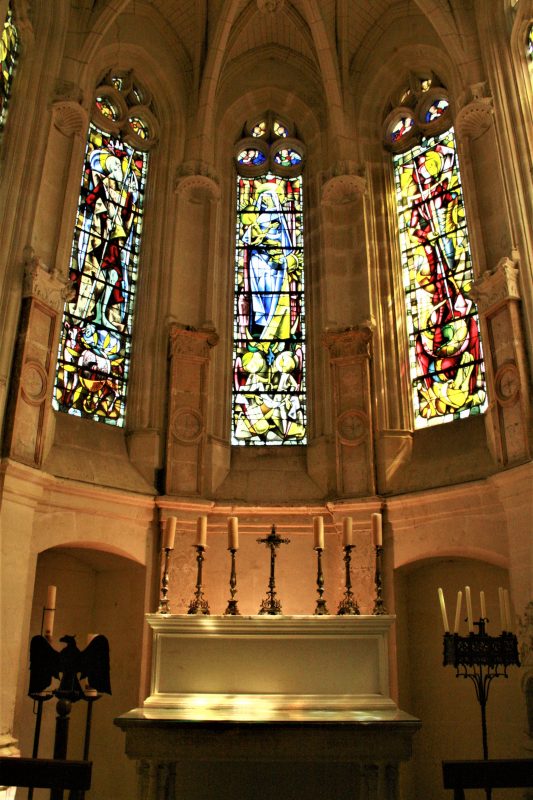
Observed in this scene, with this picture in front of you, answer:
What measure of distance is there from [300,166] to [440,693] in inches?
331

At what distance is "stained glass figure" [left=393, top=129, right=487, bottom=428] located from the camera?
383 inches

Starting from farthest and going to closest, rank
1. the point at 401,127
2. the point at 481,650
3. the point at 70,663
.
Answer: the point at 401,127 → the point at 481,650 → the point at 70,663

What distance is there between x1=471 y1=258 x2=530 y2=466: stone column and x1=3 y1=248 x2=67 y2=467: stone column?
5086 mm

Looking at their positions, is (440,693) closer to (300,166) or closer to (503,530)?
(503,530)

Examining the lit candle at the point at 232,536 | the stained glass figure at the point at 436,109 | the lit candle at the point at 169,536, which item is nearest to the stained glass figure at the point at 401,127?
the stained glass figure at the point at 436,109

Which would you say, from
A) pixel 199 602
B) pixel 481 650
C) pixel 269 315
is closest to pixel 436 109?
pixel 269 315

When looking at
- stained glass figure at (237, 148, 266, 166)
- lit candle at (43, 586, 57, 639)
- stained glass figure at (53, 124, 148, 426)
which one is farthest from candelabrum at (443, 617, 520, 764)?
stained glass figure at (237, 148, 266, 166)

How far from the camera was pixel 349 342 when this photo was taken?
10.1m

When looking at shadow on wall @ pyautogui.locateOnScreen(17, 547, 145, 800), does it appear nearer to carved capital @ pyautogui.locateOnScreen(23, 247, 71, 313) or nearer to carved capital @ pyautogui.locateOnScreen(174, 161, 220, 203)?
carved capital @ pyautogui.locateOnScreen(23, 247, 71, 313)

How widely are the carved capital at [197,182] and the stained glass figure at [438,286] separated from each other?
9.46ft

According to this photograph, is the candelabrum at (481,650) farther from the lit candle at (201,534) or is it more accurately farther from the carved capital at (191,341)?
the carved capital at (191,341)

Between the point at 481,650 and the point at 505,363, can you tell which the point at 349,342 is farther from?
the point at 481,650

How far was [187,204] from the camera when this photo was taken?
1119 cm

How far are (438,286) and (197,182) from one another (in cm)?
392
